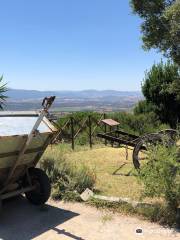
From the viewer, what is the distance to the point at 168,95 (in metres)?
19.9

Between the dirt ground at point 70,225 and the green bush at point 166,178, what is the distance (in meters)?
0.38

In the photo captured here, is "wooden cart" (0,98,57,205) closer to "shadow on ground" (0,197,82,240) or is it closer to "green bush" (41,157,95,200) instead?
"shadow on ground" (0,197,82,240)

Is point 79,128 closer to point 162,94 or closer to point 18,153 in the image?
point 162,94

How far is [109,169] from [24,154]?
3728mm

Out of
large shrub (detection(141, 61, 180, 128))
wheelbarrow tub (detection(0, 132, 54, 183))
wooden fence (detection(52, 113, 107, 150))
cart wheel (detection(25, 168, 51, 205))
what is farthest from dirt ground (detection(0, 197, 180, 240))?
large shrub (detection(141, 61, 180, 128))

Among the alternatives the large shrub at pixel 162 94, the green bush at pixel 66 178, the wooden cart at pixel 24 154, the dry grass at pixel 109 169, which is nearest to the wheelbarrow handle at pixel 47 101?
the wooden cart at pixel 24 154

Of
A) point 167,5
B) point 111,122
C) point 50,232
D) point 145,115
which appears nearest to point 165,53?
point 167,5

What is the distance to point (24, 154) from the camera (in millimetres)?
6617

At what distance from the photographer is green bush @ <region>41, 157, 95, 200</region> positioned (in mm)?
7396

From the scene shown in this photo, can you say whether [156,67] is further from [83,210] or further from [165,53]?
[83,210]

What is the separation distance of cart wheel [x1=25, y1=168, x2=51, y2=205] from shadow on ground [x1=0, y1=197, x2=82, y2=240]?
0.12 meters

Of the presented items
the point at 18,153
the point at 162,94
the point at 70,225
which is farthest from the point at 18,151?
the point at 162,94

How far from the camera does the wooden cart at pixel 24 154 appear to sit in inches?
242

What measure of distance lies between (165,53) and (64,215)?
7692 millimetres
